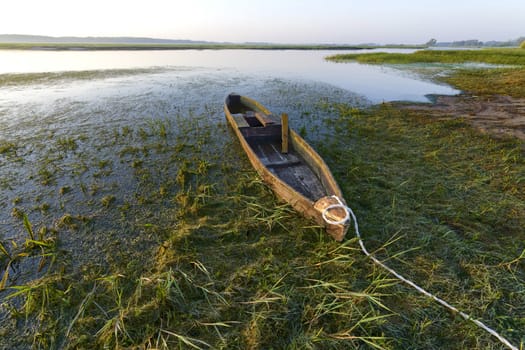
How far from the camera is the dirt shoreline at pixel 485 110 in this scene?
33.9 ft

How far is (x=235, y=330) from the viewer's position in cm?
338

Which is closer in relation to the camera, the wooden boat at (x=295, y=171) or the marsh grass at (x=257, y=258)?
the marsh grass at (x=257, y=258)

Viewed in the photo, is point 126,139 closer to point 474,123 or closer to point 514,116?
point 474,123

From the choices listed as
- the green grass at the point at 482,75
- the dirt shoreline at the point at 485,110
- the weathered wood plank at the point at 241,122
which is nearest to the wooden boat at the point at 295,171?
the weathered wood plank at the point at 241,122

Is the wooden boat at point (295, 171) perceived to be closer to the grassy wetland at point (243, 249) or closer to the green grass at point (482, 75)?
the grassy wetland at point (243, 249)

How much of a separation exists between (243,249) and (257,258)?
1.21 ft

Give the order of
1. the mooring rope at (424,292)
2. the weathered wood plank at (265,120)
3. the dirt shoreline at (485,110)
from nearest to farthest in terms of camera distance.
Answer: the mooring rope at (424,292), the weathered wood plank at (265,120), the dirt shoreline at (485,110)

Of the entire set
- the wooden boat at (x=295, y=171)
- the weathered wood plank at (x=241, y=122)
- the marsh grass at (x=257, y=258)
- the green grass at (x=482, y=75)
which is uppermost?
the green grass at (x=482, y=75)

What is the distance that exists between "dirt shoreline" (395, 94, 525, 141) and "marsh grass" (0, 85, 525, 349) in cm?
312

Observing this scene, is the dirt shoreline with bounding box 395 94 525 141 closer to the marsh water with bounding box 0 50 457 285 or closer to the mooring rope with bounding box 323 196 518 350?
the marsh water with bounding box 0 50 457 285

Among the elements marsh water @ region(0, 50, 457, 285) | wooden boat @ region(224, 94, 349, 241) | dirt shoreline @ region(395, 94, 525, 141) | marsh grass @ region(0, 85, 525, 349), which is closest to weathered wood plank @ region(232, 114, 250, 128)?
wooden boat @ region(224, 94, 349, 241)

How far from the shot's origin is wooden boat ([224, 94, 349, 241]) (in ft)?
15.1

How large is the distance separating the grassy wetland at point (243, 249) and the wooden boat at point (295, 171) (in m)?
0.46

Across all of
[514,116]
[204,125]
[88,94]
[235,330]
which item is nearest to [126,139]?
[204,125]
